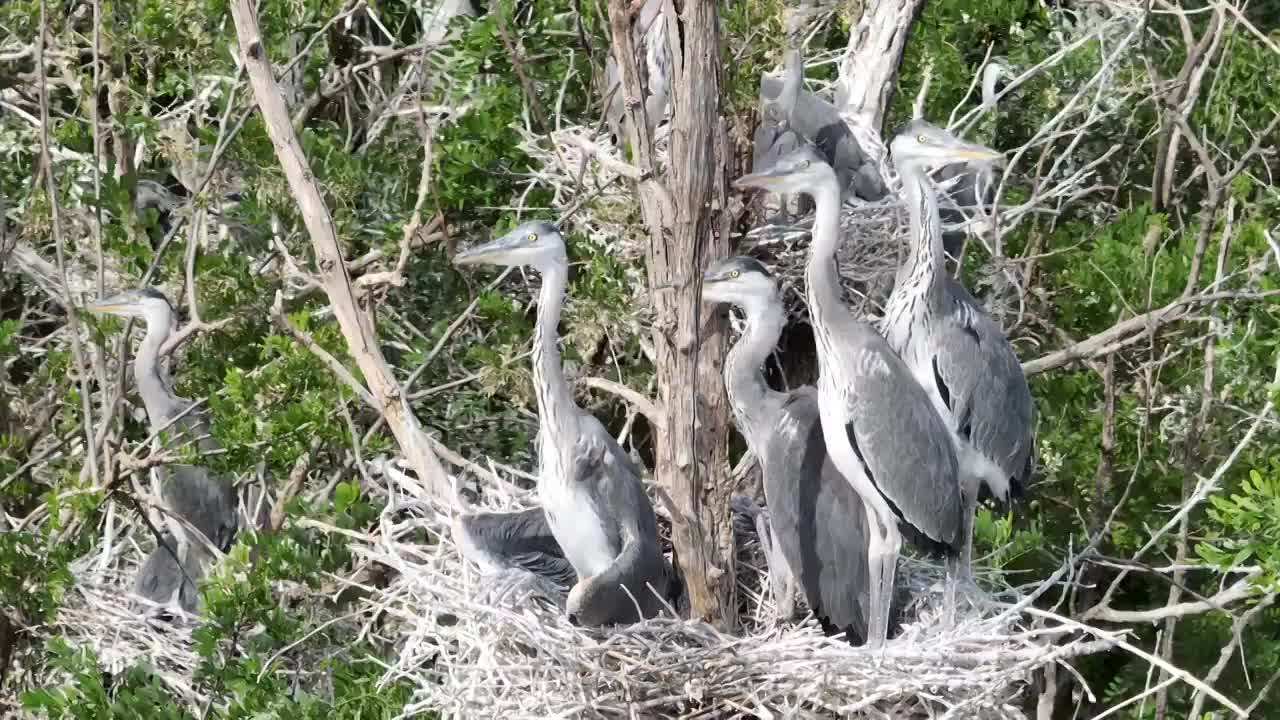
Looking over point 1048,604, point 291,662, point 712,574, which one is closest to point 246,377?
point 291,662

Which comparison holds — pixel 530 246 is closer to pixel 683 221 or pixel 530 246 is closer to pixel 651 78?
pixel 683 221

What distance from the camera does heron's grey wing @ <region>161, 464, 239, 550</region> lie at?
5809mm

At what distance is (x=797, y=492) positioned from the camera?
402 cm

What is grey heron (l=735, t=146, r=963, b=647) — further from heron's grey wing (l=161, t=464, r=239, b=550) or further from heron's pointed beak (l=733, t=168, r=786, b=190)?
heron's grey wing (l=161, t=464, r=239, b=550)

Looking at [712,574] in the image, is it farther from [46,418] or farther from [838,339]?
[46,418]

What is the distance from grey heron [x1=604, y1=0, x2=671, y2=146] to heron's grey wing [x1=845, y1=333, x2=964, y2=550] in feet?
3.23

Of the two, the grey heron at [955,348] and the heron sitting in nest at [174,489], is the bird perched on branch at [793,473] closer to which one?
the grey heron at [955,348]

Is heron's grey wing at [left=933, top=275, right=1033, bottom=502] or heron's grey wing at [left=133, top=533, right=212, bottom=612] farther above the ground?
heron's grey wing at [left=933, top=275, right=1033, bottom=502]

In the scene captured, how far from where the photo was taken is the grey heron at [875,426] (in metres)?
3.89

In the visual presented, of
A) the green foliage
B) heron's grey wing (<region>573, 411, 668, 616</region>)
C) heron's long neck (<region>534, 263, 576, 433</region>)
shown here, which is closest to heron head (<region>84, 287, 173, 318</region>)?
heron's long neck (<region>534, 263, 576, 433</region>)

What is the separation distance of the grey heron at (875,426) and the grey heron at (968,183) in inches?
37.2

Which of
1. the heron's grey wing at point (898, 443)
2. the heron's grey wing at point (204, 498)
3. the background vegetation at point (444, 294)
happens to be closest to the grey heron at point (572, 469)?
the background vegetation at point (444, 294)

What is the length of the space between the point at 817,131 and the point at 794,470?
43.1 inches

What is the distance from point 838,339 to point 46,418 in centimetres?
246
